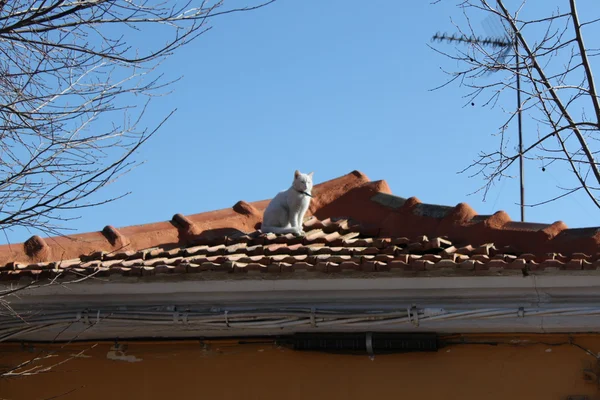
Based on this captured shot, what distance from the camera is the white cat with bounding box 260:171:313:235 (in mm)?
8781

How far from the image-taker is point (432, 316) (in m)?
6.48

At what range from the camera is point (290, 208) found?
882 centimetres

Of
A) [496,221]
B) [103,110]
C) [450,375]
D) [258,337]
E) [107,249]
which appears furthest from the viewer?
[107,249]

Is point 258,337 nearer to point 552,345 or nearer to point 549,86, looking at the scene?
point 552,345

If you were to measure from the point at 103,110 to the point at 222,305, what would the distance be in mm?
1654

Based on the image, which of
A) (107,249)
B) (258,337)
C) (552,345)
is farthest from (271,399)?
(107,249)

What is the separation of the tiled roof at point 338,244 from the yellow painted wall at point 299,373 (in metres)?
0.57

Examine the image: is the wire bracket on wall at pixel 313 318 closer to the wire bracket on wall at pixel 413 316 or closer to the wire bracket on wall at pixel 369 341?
the wire bracket on wall at pixel 369 341

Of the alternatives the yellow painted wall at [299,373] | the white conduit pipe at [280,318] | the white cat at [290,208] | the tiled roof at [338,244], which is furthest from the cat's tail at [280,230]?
the white conduit pipe at [280,318]

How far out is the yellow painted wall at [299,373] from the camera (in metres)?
6.46

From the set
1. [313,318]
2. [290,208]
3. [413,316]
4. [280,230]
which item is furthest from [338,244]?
[413,316]

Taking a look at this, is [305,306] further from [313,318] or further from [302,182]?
[302,182]

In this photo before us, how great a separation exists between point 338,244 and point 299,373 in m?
1.40

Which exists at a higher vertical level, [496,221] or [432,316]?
[496,221]
